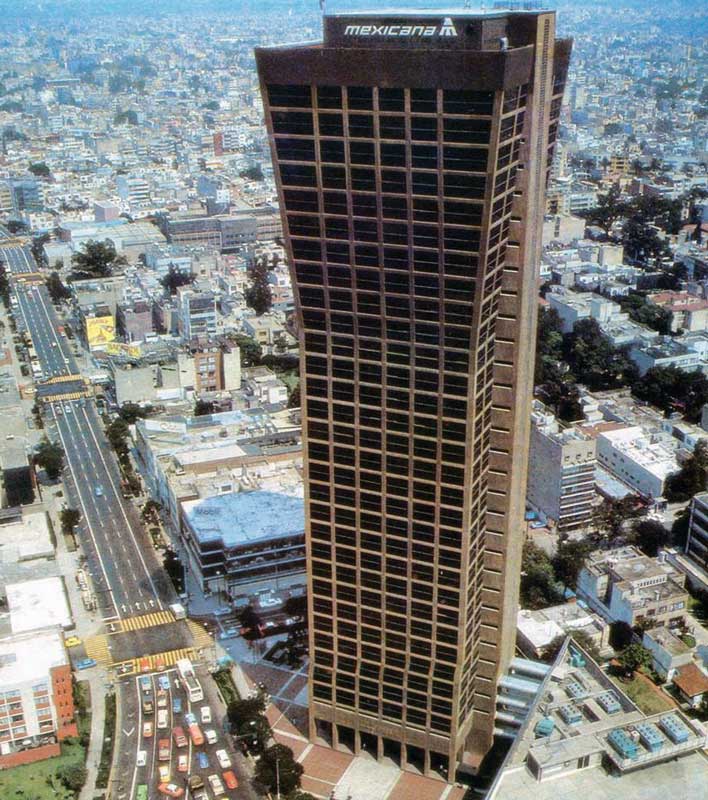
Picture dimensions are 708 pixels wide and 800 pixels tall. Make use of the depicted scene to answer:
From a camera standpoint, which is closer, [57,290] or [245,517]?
[245,517]

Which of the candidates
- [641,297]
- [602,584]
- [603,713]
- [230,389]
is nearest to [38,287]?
[230,389]

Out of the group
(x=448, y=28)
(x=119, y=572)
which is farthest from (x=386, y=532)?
(x=119, y=572)

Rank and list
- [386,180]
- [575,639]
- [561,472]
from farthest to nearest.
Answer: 1. [561,472]
2. [575,639]
3. [386,180]

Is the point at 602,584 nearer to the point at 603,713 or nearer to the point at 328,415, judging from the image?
the point at 603,713

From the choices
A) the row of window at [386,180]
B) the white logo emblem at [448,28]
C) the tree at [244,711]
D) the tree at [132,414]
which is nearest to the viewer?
the white logo emblem at [448,28]

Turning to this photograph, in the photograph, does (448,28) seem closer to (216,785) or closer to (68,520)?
(216,785)

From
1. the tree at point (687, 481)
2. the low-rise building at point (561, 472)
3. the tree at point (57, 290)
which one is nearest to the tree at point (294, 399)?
the low-rise building at point (561, 472)

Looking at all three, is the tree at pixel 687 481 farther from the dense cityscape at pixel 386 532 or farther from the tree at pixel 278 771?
the tree at pixel 278 771
